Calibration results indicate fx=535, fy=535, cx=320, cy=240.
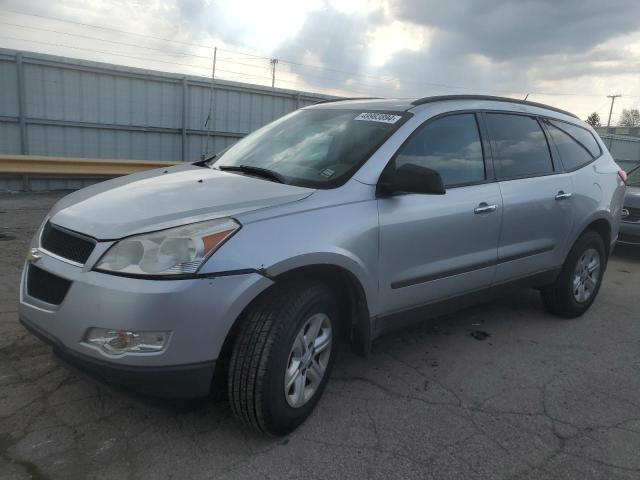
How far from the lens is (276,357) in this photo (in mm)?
2480

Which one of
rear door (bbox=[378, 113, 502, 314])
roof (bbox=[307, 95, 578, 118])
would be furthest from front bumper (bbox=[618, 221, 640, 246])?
rear door (bbox=[378, 113, 502, 314])

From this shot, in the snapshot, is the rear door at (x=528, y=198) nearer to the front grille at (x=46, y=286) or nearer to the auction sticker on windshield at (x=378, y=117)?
the auction sticker on windshield at (x=378, y=117)

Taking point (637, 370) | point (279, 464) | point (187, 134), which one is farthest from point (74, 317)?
point (187, 134)

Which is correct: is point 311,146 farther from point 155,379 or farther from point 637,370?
point 637,370

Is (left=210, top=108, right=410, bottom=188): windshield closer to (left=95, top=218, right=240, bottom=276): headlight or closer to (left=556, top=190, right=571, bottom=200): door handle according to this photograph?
(left=95, top=218, right=240, bottom=276): headlight

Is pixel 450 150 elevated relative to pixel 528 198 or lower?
elevated

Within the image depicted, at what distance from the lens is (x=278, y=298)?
2.57 m

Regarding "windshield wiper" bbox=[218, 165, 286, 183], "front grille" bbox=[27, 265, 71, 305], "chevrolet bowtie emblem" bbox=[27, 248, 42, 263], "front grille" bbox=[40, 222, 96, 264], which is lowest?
"front grille" bbox=[27, 265, 71, 305]

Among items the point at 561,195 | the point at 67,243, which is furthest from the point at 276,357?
the point at 561,195

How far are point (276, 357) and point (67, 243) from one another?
45.1 inches

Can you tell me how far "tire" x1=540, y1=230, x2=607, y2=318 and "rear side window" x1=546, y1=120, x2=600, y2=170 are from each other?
2.14ft

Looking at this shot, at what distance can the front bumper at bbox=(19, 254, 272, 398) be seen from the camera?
7.39ft

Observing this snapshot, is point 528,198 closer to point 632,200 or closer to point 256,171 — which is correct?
point 256,171

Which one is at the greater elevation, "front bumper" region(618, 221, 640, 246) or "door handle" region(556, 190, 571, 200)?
"door handle" region(556, 190, 571, 200)
